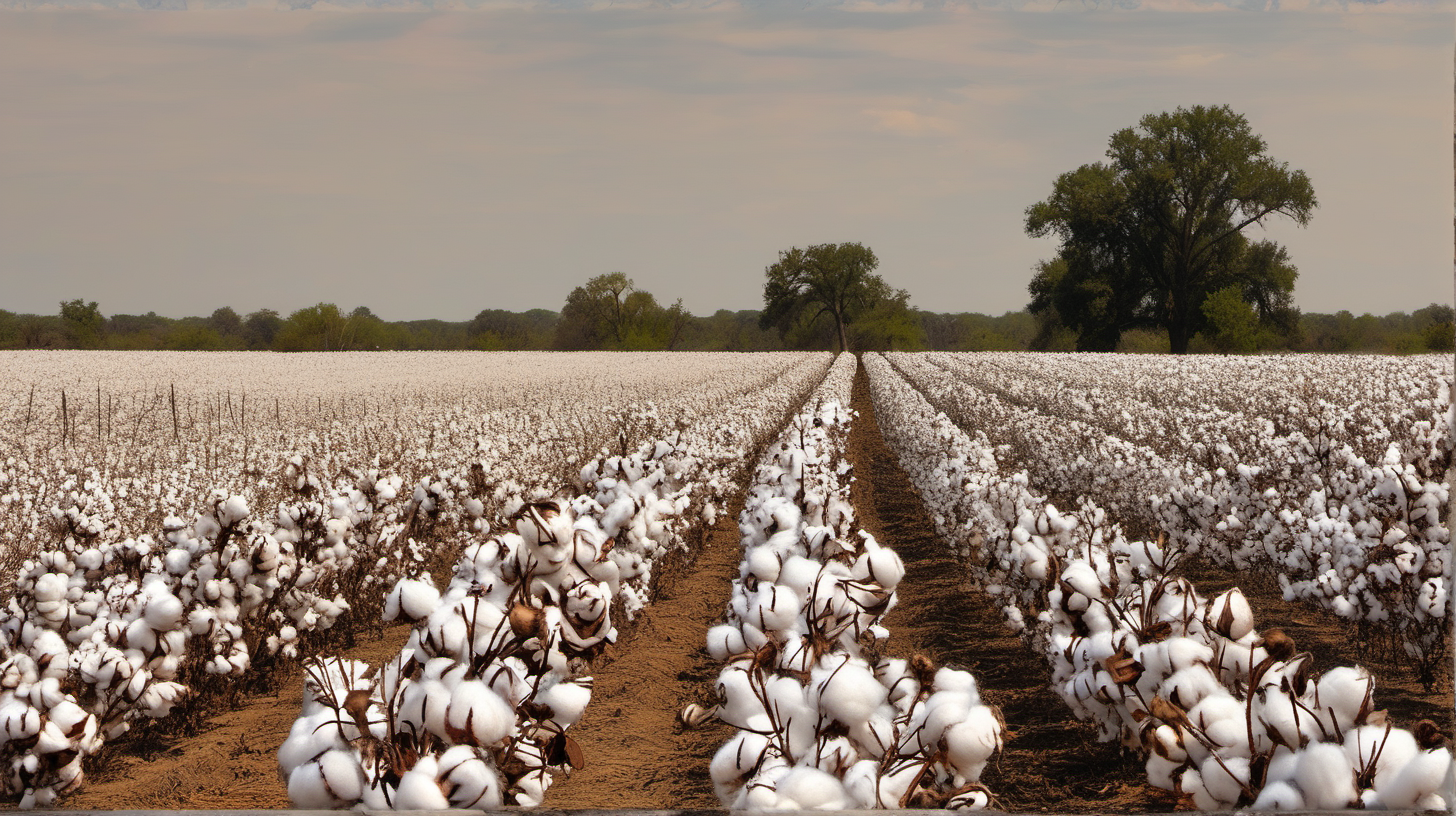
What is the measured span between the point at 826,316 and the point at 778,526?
79894 mm

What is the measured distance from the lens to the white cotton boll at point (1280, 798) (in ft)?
5.24

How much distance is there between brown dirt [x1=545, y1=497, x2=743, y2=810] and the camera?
4.80 metres

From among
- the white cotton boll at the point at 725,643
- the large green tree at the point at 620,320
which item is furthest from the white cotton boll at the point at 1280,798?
the large green tree at the point at 620,320

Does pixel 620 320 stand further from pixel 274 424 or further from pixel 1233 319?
pixel 274 424

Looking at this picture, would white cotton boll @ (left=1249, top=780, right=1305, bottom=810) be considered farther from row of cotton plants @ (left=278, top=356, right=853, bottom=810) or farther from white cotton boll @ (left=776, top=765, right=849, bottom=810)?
row of cotton plants @ (left=278, top=356, right=853, bottom=810)

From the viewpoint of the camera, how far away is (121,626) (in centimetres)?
435

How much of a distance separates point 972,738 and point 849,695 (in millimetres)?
224

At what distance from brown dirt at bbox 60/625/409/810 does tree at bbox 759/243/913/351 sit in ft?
235

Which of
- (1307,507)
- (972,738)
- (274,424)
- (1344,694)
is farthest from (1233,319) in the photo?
(972,738)

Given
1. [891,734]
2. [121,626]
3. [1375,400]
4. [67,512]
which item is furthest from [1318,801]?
[1375,400]

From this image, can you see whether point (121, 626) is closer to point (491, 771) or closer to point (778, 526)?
point (778, 526)

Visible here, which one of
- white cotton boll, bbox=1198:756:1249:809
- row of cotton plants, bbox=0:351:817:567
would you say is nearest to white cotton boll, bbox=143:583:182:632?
row of cotton plants, bbox=0:351:817:567

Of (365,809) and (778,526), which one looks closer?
(365,809)

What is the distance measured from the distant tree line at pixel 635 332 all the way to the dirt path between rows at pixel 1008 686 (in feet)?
97.9
